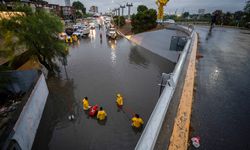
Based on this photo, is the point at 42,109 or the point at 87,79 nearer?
the point at 42,109

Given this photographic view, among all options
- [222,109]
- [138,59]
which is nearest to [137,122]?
[222,109]

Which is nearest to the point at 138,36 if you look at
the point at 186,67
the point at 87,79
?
the point at 87,79

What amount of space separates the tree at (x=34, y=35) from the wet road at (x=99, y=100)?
3132 mm

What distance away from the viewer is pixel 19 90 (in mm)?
11953

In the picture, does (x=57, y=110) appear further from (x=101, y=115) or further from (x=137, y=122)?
(x=137, y=122)

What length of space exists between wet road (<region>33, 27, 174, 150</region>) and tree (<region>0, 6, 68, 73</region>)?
123 inches

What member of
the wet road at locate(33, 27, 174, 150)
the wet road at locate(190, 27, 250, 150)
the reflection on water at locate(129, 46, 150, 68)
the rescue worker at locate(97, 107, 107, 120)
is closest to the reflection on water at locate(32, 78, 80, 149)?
the wet road at locate(33, 27, 174, 150)

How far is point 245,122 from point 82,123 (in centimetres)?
836

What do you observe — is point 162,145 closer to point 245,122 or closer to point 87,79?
point 245,122

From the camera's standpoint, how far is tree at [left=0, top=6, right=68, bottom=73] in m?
12.3

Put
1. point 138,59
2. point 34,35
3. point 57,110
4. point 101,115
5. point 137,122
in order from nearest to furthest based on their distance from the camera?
point 137,122 < point 101,115 < point 57,110 < point 34,35 < point 138,59

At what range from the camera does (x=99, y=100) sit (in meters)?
11.5

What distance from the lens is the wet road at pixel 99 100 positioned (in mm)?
7961

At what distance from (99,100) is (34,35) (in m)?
8.63
